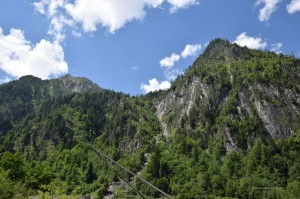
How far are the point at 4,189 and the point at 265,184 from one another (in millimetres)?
162015

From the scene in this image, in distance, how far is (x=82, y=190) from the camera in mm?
198250

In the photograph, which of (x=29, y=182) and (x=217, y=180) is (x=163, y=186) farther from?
(x=29, y=182)

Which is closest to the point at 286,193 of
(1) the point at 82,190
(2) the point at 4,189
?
(1) the point at 82,190

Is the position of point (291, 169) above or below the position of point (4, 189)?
above

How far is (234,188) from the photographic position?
181000mm

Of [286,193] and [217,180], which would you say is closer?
[286,193]

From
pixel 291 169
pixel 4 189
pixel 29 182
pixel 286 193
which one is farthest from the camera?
pixel 291 169

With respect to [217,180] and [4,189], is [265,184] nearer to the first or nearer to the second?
[217,180]

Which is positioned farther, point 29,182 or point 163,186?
point 163,186

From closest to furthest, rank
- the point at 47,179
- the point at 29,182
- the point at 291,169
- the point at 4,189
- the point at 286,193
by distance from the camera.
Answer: the point at 4,189 < the point at 29,182 < the point at 47,179 < the point at 286,193 < the point at 291,169

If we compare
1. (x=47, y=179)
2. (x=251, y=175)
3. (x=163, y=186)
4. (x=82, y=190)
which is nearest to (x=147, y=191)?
(x=163, y=186)

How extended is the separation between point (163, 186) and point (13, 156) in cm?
11706

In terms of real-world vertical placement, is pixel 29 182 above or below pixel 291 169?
below

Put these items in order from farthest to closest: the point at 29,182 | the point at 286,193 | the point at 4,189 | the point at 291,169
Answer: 1. the point at 291,169
2. the point at 286,193
3. the point at 29,182
4. the point at 4,189
